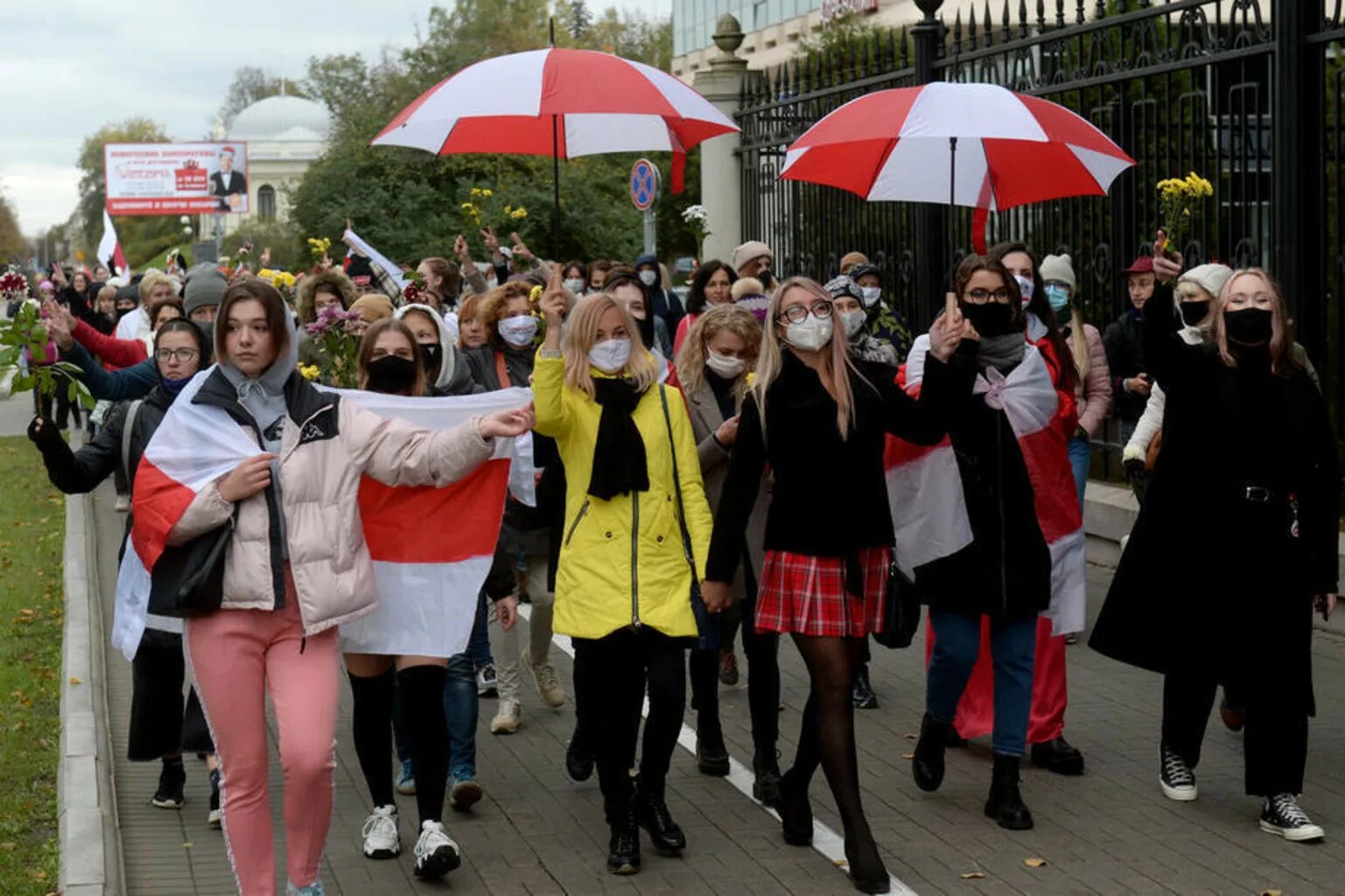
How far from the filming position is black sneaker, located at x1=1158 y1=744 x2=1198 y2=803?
7273 millimetres

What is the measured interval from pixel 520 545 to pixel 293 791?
2689 millimetres

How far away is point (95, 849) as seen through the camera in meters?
6.59

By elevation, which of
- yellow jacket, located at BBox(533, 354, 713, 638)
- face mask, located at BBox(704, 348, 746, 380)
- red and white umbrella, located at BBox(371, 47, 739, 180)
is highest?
red and white umbrella, located at BBox(371, 47, 739, 180)

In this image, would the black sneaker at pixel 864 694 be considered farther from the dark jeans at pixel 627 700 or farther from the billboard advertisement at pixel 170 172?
the billboard advertisement at pixel 170 172

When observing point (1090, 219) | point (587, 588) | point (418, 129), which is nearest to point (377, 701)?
point (587, 588)

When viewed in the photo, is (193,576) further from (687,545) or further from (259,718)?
(687,545)

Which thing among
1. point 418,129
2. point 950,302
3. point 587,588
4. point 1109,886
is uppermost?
point 418,129

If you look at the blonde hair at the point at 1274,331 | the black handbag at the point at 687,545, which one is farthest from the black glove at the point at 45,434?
the blonde hair at the point at 1274,331

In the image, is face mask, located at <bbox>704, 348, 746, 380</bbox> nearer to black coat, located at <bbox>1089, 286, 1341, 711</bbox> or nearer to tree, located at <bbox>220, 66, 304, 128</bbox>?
black coat, located at <bbox>1089, 286, 1341, 711</bbox>

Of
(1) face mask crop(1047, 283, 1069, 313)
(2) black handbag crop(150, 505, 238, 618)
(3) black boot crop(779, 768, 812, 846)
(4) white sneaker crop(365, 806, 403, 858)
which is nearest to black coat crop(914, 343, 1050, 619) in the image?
(3) black boot crop(779, 768, 812, 846)

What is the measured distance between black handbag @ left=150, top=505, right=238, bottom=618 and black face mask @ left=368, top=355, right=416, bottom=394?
1.16 meters

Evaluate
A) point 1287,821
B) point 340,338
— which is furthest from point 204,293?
point 1287,821

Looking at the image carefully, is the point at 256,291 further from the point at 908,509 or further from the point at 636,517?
the point at 908,509

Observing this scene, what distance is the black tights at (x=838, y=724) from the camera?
6.27 m
